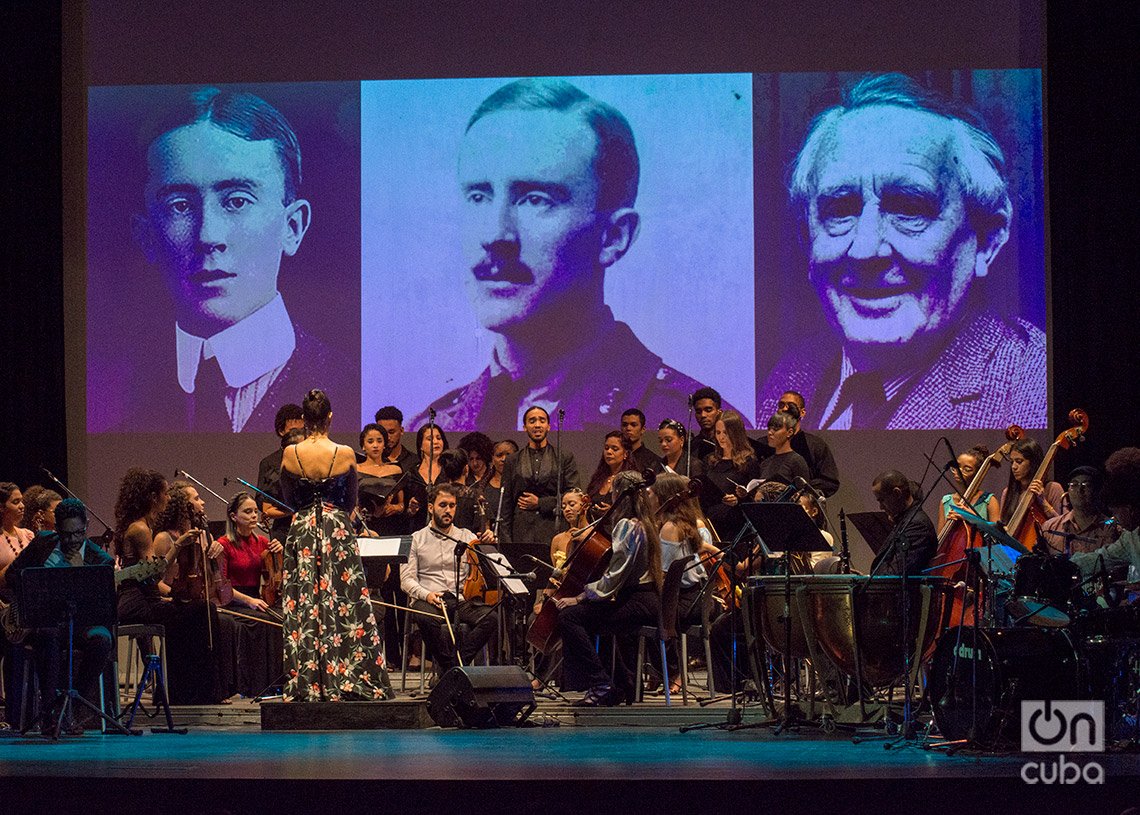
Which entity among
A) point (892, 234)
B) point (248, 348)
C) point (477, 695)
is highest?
point (892, 234)

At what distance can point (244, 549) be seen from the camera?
8219mm

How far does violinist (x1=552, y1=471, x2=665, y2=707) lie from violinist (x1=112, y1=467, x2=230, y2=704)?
5.89 feet

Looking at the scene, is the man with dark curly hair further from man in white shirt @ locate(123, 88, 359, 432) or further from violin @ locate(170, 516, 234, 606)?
man in white shirt @ locate(123, 88, 359, 432)

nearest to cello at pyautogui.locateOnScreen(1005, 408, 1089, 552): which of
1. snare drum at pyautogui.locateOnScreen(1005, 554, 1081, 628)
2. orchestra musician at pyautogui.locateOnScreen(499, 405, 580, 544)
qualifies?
snare drum at pyautogui.locateOnScreen(1005, 554, 1081, 628)

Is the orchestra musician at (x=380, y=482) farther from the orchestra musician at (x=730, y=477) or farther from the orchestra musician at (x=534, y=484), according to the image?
the orchestra musician at (x=730, y=477)

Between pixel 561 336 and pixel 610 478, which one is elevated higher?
pixel 561 336

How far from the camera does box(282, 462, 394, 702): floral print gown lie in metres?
6.82

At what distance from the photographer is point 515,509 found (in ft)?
28.4

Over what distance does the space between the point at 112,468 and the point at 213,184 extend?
194 cm

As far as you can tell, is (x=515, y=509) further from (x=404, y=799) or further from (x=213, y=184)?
(x=404, y=799)

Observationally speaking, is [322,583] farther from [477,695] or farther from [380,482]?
[380,482]

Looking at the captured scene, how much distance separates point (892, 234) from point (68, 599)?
17.5 feet

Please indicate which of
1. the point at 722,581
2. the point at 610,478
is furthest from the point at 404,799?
the point at 610,478

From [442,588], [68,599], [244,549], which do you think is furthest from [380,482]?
[68,599]
